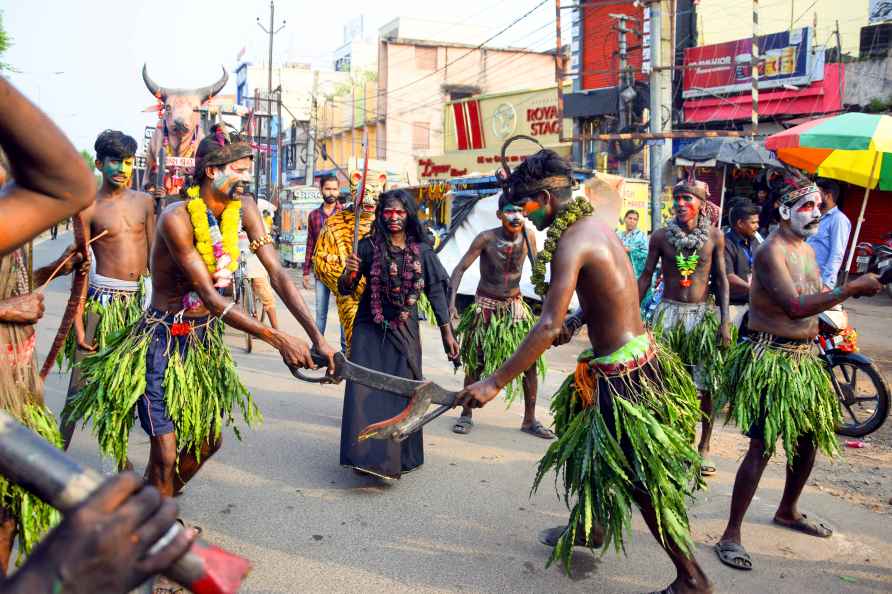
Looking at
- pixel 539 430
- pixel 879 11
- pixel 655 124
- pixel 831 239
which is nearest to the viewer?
pixel 539 430

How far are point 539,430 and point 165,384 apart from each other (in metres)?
3.33

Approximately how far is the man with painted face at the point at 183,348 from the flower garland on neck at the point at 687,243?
3.03 meters

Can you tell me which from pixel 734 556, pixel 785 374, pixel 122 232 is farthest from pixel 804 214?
pixel 122 232

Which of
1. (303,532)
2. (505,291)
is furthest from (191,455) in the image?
(505,291)

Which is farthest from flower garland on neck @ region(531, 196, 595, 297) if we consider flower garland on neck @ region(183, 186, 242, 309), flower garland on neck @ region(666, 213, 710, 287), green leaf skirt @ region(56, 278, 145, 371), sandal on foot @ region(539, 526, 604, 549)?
green leaf skirt @ region(56, 278, 145, 371)

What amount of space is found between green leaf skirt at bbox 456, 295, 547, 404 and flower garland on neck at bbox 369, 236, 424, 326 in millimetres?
1253

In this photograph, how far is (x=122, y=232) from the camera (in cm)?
533

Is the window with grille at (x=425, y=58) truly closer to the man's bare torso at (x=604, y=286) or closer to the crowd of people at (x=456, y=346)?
the crowd of people at (x=456, y=346)

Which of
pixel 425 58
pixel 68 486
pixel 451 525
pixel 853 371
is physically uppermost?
pixel 425 58

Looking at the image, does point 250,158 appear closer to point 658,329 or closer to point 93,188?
point 93,188

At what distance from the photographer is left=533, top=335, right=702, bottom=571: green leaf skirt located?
132 inches

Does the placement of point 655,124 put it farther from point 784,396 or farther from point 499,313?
point 784,396

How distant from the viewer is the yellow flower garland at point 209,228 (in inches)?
152

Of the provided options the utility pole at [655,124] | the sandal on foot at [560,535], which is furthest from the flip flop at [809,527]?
the utility pole at [655,124]
